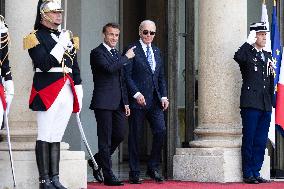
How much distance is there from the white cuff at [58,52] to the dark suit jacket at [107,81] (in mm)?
1407

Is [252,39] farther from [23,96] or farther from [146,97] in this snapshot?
[23,96]

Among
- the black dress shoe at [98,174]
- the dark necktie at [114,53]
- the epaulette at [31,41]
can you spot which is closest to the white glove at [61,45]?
the epaulette at [31,41]

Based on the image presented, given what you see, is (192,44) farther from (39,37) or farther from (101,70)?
(39,37)

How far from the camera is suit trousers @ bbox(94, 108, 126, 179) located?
10063 millimetres

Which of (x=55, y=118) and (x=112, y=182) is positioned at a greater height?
(x=55, y=118)

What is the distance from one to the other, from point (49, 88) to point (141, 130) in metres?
2.24

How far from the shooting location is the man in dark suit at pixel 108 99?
10.1 metres

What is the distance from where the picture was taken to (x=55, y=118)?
872 centimetres

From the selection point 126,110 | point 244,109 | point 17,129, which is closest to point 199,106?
point 244,109

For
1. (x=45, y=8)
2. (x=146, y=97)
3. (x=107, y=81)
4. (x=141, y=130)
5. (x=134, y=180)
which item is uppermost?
(x=45, y=8)

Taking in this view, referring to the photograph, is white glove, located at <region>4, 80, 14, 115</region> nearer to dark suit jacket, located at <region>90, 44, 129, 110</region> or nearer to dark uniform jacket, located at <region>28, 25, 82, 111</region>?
dark uniform jacket, located at <region>28, 25, 82, 111</region>

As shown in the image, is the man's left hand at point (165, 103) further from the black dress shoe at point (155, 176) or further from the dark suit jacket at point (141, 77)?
the black dress shoe at point (155, 176)

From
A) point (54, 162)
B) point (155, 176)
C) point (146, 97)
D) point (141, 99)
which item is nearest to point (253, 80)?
point (146, 97)

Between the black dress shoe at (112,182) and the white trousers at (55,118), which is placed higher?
the white trousers at (55,118)
